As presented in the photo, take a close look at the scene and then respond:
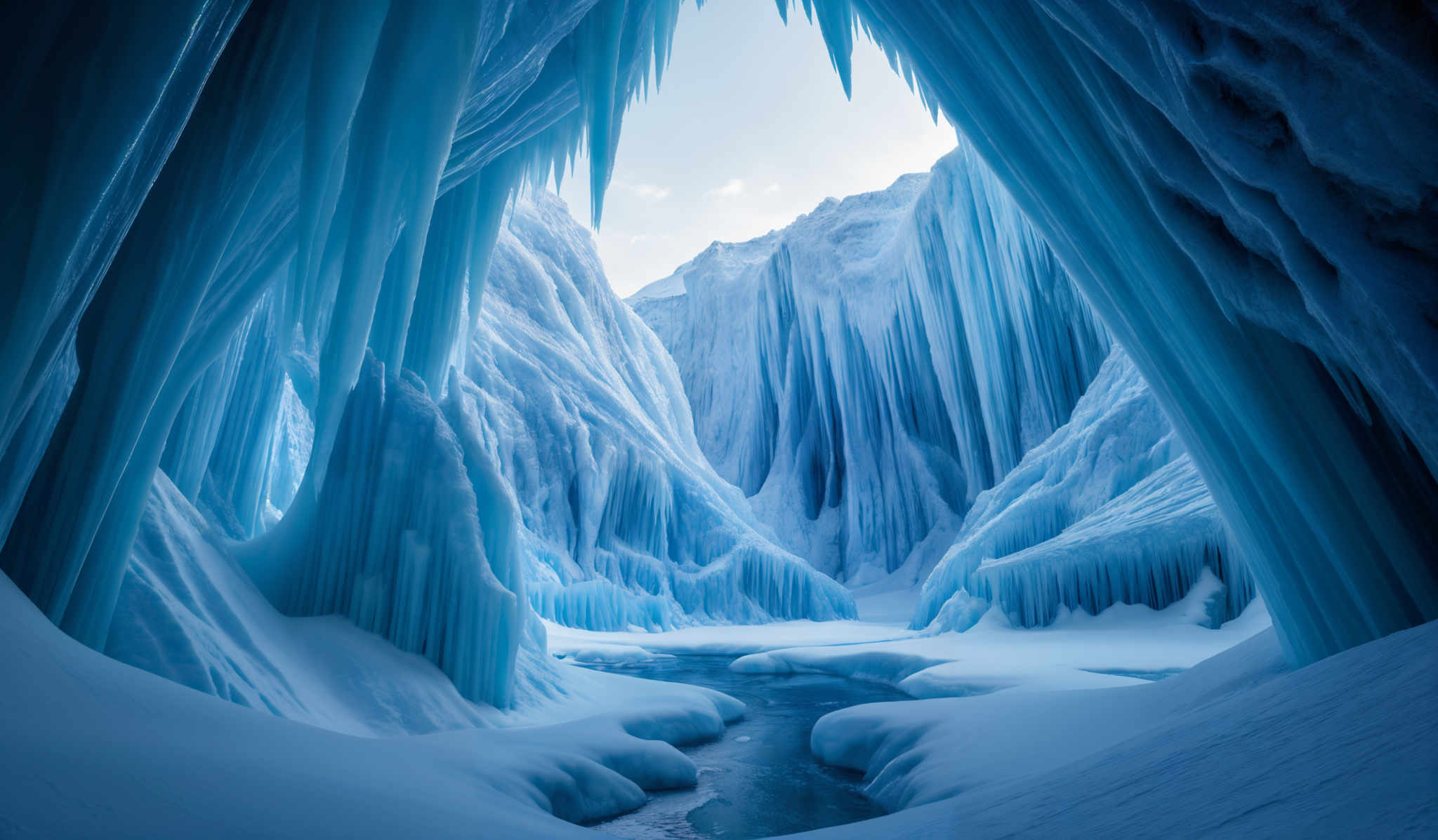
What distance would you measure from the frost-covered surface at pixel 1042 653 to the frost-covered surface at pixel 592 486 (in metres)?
5.05

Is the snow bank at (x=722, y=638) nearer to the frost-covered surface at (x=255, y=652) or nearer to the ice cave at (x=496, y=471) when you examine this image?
the ice cave at (x=496, y=471)

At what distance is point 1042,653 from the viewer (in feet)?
28.3

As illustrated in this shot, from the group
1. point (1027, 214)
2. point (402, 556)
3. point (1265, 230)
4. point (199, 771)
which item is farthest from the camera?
point (402, 556)

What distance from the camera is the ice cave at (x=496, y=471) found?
160 cm

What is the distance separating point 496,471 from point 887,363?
21195 millimetres

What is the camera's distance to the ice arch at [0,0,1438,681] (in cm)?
173

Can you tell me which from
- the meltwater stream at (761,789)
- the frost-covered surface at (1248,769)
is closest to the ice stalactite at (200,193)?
the meltwater stream at (761,789)

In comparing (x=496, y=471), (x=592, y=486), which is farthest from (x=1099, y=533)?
(x=592, y=486)

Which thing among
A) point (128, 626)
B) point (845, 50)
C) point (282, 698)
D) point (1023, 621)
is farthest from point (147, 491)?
point (1023, 621)

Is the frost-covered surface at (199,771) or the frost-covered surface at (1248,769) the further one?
the frost-covered surface at (199,771)

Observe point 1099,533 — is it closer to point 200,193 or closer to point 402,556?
point 402,556

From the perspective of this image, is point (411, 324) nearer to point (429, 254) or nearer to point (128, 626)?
point (429, 254)

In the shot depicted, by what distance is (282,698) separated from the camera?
12.0 feet

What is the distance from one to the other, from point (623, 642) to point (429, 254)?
26.9ft
